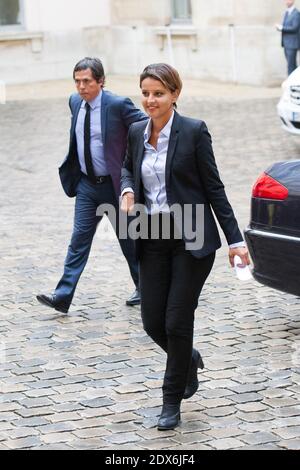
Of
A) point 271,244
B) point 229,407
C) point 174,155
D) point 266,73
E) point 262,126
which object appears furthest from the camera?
point 266,73

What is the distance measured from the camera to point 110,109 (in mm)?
8641

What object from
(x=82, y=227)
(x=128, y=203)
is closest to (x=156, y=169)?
(x=128, y=203)

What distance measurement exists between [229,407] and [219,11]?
1878 centimetres

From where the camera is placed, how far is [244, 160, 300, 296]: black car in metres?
7.77

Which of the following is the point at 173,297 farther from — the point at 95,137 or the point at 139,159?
the point at 95,137

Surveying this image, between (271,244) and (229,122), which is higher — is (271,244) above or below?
above

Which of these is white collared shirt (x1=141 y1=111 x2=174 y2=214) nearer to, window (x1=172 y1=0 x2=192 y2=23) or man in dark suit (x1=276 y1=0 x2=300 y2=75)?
man in dark suit (x1=276 y1=0 x2=300 y2=75)

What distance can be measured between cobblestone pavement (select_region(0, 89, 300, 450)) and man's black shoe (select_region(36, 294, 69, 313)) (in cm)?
10

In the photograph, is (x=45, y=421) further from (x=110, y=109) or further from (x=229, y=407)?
(x=110, y=109)

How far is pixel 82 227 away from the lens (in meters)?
8.85

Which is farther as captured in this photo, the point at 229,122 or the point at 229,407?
the point at 229,122

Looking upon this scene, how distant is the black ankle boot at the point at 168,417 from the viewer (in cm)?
635

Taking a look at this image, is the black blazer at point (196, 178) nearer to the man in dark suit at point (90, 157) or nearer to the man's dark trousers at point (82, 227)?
the man in dark suit at point (90, 157)
